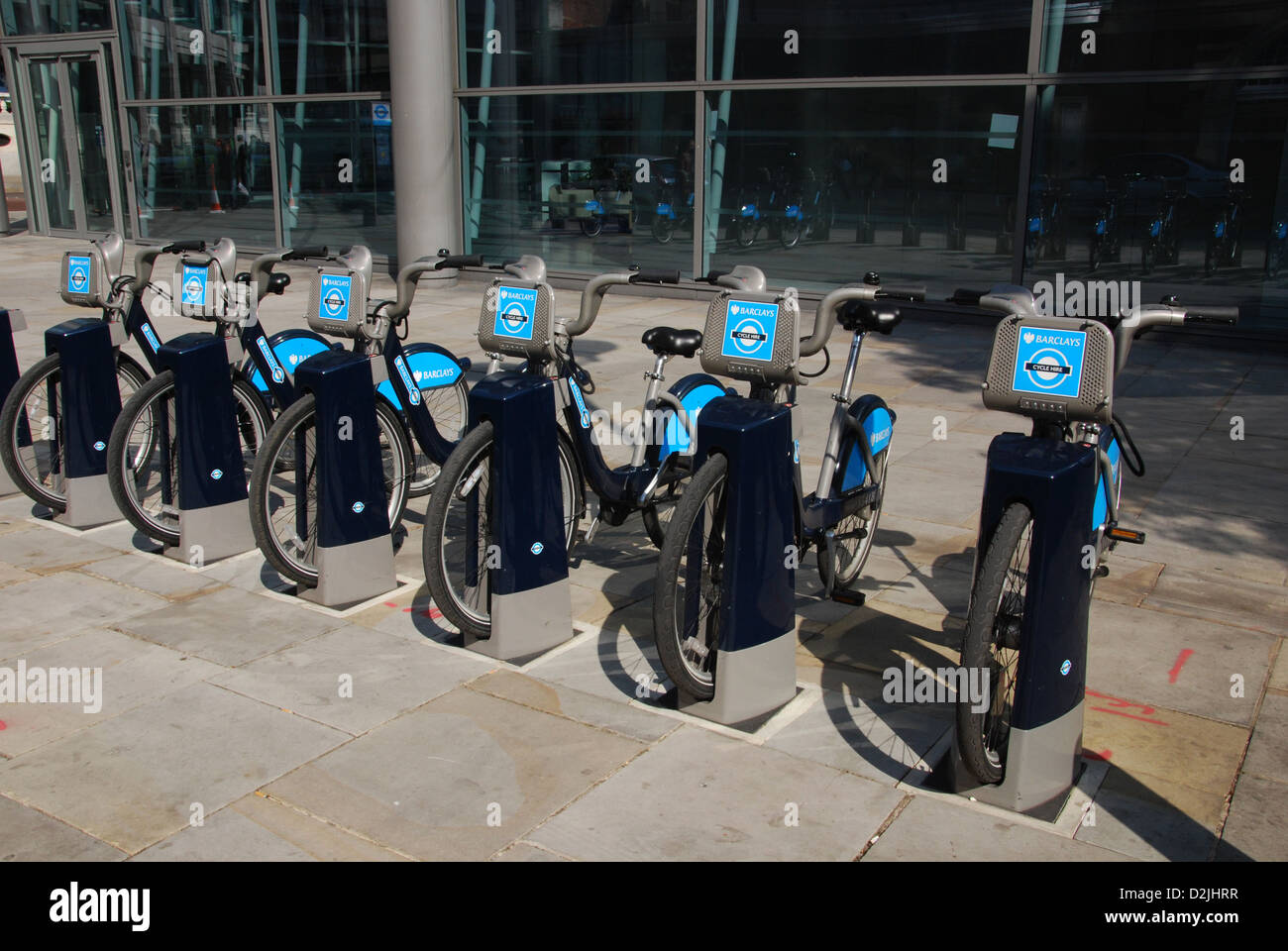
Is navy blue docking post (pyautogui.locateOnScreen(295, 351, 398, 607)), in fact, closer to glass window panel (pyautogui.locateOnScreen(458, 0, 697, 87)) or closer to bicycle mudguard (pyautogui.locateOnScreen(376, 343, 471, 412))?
bicycle mudguard (pyautogui.locateOnScreen(376, 343, 471, 412))

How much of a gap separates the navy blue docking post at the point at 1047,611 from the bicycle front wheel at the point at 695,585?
871 millimetres

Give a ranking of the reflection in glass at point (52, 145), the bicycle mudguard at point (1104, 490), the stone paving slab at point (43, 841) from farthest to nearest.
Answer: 1. the reflection in glass at point (52, 145)
2. the bicycle mudguard at point (1104, 490)
3. the stone paving slab at point (43, 841)

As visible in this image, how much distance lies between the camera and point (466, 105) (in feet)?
48.2

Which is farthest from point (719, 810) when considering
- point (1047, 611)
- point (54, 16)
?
point (54, 16)

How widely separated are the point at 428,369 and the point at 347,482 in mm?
1226

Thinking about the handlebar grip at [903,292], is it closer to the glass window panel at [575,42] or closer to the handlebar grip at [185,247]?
the handlebar grip at [185,247]

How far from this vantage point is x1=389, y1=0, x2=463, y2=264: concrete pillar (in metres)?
13.7

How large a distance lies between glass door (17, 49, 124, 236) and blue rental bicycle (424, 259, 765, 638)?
16.7m

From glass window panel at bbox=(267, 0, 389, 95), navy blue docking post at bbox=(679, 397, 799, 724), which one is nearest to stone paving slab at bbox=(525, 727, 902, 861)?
navy blue docking post at bbox=(679, 397, 799, 724)

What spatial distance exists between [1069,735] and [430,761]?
1.95m

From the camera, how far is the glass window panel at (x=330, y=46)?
1534cm

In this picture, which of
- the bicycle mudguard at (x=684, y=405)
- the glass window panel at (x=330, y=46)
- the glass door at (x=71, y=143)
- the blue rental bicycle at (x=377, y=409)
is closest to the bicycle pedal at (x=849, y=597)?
the bicycle mudguard at (x=684, y=405)
